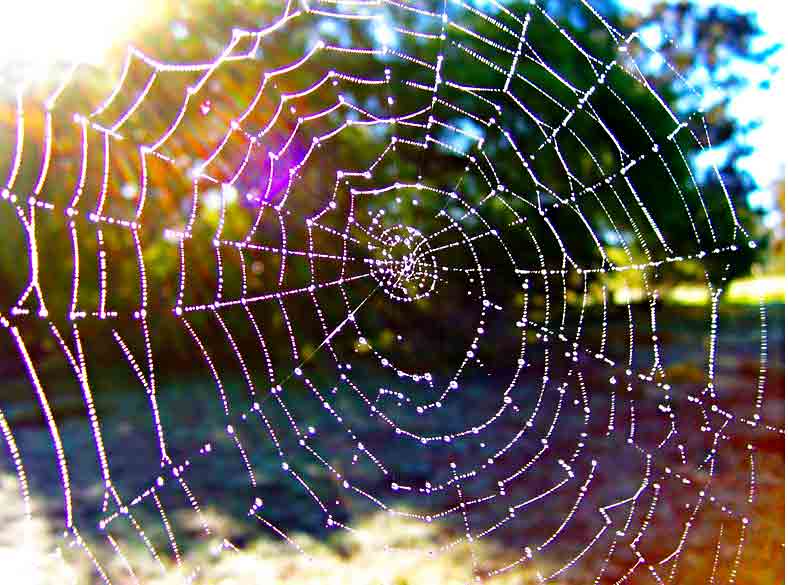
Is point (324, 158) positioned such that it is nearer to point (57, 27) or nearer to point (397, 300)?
point (397, 300)

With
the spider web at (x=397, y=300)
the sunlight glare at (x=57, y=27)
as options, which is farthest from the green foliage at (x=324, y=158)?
the sunlight glare at (x=57, y=27)

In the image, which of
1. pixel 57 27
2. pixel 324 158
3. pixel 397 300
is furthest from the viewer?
pixel 397 300

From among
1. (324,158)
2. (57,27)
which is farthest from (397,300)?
(57,27)

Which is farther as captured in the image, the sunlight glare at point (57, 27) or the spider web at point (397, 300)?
the spider web at point (397, 300)

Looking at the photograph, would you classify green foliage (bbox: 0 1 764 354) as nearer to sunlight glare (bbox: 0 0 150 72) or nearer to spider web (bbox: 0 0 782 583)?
spider web (bbox: 0 0 782 583)

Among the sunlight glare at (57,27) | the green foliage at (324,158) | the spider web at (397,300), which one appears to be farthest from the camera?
the green foliage at (324,158)

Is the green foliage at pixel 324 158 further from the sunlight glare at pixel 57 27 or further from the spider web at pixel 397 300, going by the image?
the sunlight glare at pixel 57 27

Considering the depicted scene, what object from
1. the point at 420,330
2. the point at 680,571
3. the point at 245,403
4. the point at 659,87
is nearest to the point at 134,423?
the point at 245,403

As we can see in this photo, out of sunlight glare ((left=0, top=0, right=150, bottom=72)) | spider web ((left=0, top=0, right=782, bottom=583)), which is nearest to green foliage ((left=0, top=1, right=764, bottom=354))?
spider web ((left=0, top=0, right=782, bottom=583))

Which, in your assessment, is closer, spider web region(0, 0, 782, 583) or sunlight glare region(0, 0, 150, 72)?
sunlight glare region(0, 0, 150, 72)
